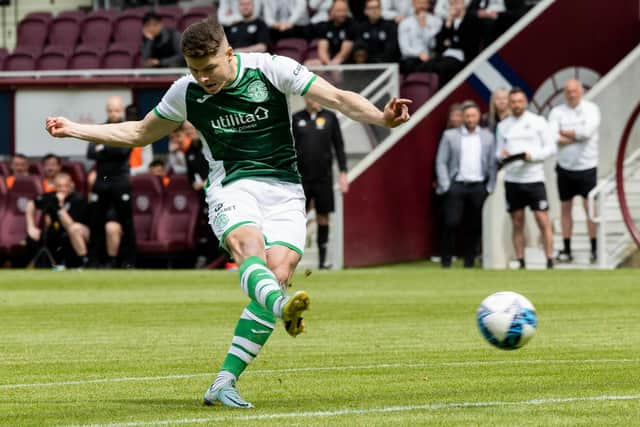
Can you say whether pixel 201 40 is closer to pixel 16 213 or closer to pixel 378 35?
pixel 378 35

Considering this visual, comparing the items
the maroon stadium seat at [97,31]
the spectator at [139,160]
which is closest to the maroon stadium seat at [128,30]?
the maroon stadium seat at [97,31]

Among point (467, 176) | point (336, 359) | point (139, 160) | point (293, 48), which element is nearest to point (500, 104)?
point (467, 176)

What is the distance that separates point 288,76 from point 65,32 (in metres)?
21.2

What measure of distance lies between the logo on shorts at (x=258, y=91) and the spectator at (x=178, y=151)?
15.4 metres

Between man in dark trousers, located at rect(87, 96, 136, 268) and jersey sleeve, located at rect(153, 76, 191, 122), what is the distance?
13.8m

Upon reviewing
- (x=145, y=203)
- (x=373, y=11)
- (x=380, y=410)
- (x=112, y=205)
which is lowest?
(x=145, y=203)

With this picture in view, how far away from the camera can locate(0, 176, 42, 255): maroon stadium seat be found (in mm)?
24250

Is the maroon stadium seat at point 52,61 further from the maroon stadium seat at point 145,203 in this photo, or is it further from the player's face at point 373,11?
the player's face at point 373,11

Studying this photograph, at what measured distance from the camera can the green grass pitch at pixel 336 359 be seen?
718cm

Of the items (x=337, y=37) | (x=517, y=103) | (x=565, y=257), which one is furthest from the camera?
(x=337, y=37)

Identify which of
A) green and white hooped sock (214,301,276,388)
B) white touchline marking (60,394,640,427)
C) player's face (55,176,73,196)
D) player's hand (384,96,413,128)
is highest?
player's hand (384,96,413,128)

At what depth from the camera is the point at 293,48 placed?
2481 centimetres

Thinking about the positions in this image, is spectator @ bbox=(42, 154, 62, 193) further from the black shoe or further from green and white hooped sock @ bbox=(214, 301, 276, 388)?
green and white hooped sock @ bbox=(214, 301, 276, 388)

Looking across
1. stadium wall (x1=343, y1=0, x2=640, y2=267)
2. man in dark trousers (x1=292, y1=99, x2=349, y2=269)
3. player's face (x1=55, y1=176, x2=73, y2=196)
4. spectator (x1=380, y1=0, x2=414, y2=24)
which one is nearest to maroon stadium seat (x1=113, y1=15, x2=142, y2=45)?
spectator (x1=380, y1=0, x2=414, y2=24)
